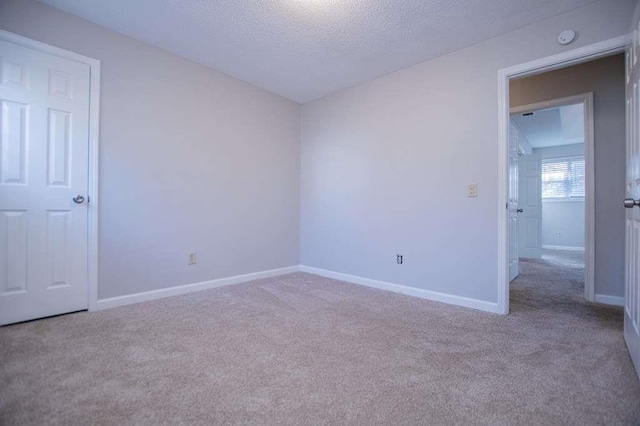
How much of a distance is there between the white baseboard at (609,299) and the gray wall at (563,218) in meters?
5.07

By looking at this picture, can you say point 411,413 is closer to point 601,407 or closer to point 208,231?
point 601,407

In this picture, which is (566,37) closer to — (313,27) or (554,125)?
(313,27)

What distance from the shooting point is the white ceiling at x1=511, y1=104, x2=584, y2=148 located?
4711 millimetres

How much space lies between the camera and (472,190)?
2723 mm

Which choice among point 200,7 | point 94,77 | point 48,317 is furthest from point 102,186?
point 200,7

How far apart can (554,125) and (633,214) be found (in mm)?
4739

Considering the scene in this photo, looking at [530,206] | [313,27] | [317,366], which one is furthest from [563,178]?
[317,366]

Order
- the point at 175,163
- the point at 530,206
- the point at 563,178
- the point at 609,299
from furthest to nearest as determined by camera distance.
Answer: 1. the point at 563,178
2. the point at 530,206
3. the point at 175,163
4. the point at 609,299

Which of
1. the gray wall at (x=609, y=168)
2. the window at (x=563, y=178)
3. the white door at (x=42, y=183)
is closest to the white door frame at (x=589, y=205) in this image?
the gray wall at (x=609, y=168)

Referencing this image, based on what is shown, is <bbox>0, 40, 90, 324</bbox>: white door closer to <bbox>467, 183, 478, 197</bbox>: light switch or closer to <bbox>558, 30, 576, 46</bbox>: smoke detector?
<bbox>467, 183, 478, 197</bbox>: light switch

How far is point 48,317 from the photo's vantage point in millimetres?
2309

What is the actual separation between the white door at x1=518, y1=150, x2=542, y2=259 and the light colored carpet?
3473 mm

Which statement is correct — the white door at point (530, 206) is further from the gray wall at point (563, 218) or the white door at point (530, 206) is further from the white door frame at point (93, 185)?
the white door frame at point (93, 185)

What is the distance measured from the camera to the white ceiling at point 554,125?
4.71 meters
